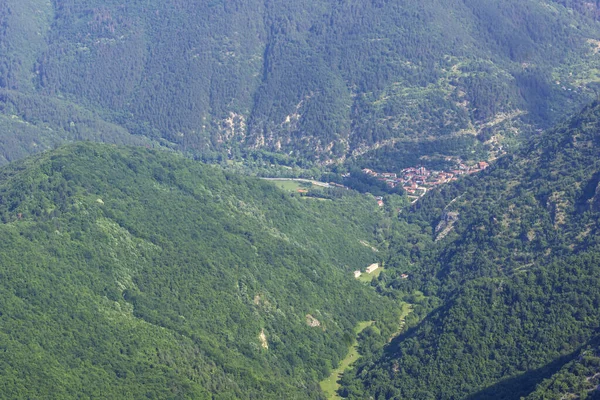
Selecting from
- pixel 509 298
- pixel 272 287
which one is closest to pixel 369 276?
pixel 272 287

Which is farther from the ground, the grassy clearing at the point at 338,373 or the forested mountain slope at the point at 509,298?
the forested mountain slope at the point at 509,298

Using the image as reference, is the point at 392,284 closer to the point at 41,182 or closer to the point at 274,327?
the point at 274,327

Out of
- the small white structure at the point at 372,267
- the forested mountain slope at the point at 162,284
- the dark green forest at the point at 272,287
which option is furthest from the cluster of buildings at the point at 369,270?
the forested mountain slope at the point at 162,284

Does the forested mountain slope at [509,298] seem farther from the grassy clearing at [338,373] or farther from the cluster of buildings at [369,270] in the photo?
the cluster of buildings at [369,270]

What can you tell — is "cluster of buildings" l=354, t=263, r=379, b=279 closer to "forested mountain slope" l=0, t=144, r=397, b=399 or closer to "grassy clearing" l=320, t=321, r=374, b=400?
"forested mountain slope" l=0, t=144, r=397, b=399

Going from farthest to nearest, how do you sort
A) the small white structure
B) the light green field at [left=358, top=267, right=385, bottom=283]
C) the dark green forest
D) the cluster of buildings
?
the small white structure < the cluster of buildings < the light green field at [left=358, top=267, right=385, bottom=283] < the dark green forest

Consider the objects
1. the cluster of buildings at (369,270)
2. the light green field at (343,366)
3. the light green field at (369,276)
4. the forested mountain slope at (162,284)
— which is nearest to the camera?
the forested mountain slope at (162,284)

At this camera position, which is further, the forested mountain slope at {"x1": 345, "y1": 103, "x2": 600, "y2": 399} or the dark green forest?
the forested mountain slope at {"x1": 345, "y1": 103, "x2": 600, "y2": 399}

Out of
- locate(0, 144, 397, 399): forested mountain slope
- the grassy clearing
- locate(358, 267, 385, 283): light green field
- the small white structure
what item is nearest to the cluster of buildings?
the small white structure

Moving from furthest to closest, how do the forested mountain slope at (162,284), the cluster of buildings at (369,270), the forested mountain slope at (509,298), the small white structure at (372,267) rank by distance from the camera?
the small white structure at (372,267) < the cluster of buildings at (369,270) < the forested mountain slope at (509,298) < the forested mountain slope at (162,284)
